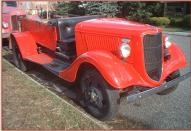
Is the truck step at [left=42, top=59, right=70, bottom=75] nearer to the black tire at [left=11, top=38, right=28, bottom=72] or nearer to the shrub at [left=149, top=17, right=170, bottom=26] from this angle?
the black tire at [left=11, top=38, right=28, bottom=72]

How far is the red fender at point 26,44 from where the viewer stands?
7.24m

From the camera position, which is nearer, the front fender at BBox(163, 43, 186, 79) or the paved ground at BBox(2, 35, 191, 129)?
the paved ground at BBox(2, 35, 191, 129)

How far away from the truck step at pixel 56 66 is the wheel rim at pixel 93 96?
1.04 meters

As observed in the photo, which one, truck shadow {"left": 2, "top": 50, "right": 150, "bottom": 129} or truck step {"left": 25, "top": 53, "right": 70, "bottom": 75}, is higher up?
truck step {"left": 25, "top": 53, "right": 70, "bottom": 75}

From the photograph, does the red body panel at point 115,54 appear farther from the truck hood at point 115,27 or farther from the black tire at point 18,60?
the black tire at point 18,60

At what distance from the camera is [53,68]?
6.13 m

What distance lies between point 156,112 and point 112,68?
1.19 metres

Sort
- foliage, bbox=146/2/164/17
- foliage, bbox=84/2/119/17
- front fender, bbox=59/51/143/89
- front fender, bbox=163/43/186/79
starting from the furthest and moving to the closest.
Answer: foliage, bbox=146/2/164/17
foliage, bbox=84/2/119/17
front fender, bbox=163/43/186/79
front fender, bbox=59/51/143/89

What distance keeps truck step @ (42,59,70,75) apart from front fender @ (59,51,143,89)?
1027 mm

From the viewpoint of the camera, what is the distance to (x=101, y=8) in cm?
1880

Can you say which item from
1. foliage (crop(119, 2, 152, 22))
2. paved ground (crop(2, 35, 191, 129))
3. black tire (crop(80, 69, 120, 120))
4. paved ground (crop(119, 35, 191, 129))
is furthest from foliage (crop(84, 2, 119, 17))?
black tire (crop(80, 69, 120, 120))

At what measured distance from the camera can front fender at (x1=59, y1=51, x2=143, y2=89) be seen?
4.40 m

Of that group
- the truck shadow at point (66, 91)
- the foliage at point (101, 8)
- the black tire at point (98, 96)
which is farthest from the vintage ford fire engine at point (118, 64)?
the foliage at point (101, 8)

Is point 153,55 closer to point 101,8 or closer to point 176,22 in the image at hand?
point 101,8
